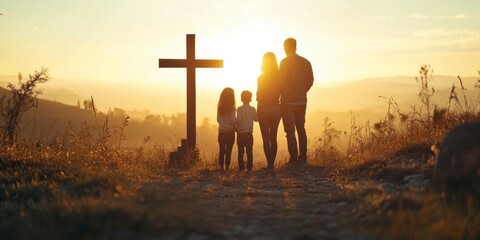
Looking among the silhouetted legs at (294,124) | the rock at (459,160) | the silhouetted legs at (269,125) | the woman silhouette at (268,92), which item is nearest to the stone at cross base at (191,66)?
the silhouetted legs at (269,125)

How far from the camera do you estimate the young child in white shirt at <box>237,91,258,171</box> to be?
446 inches

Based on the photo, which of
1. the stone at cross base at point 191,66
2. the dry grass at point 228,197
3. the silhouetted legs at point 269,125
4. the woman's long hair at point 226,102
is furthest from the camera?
the stone at cross base at point 191,66

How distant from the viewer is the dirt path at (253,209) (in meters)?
4.70

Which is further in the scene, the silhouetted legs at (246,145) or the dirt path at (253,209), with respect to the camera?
the silhouetted legs at (246,145)

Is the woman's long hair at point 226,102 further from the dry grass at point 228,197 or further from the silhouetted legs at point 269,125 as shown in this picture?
the dry grass at point 228,197

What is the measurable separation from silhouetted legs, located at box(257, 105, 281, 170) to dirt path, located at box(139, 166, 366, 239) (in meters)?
3.24

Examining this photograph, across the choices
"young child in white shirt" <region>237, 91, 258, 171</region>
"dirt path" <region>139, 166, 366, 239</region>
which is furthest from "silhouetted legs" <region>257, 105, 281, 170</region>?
"dirt path" <region>139, 166, 366, 239</region>

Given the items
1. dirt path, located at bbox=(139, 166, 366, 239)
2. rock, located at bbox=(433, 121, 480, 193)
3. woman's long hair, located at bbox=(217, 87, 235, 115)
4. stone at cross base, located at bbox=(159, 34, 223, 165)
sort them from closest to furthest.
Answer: dirt path, located at bbox=(139, 166, 366, 239), rock, located at bbox=(433, 121, 480, 193), woman's long hair, located at bbox=(217, 87, 235, 115), stone at cross base, located at bbox=(159, 34, 223, 165)

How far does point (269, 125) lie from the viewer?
11.6 meters

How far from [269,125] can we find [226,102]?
41.7 inches

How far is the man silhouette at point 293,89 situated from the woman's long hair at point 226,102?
1083mm

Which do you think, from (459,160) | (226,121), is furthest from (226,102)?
(459,160)

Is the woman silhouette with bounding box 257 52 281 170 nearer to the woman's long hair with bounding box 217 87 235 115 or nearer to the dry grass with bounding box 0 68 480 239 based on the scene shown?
the woman's long hair with bounding box 217 87 235 115

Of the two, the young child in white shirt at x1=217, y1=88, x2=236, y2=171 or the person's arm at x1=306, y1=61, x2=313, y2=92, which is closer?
the young child in white shirt at x1=217, y1=88, x2=236, y2=171
